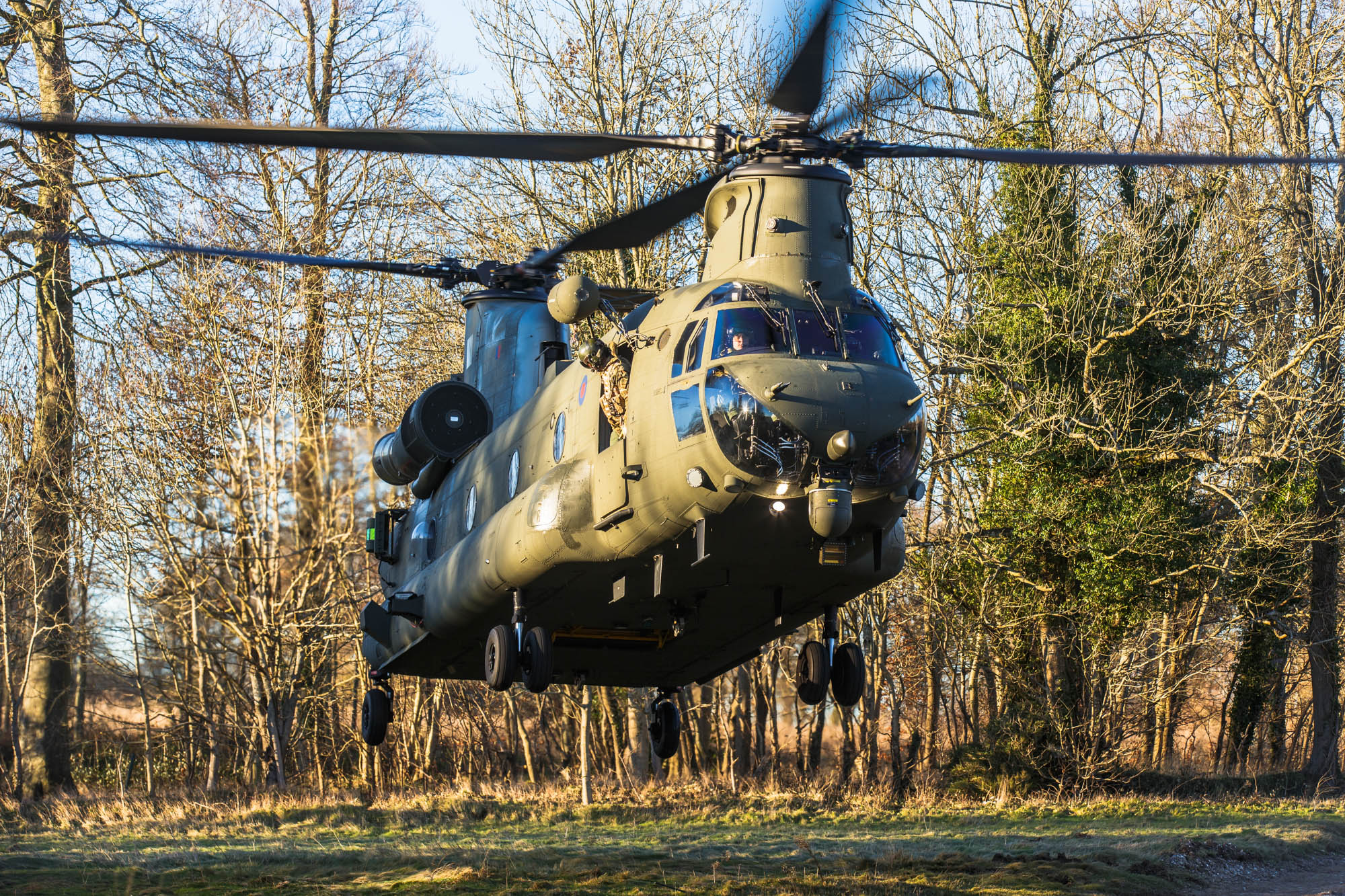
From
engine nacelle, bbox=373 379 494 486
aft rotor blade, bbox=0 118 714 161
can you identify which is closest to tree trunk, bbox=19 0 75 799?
engine nacelle, bbox=373 379 494 486

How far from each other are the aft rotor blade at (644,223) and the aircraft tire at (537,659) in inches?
146

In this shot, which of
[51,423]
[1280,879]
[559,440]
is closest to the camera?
[559,440]

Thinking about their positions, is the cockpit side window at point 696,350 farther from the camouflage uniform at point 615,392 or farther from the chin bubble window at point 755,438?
the camouflage uniform at point 615,392

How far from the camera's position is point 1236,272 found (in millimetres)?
24359

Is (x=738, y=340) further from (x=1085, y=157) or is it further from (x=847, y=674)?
(x=847, y=674)

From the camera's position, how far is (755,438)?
8719 mm

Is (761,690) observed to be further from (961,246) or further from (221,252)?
(221,252)

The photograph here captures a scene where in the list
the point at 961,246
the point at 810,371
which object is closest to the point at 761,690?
the point at 961,246

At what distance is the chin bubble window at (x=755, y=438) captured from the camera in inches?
342

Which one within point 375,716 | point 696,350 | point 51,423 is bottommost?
point 375,716

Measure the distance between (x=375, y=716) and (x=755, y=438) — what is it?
847 centimetres

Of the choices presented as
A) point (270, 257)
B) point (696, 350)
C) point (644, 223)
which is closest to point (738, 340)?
point (696, 350)

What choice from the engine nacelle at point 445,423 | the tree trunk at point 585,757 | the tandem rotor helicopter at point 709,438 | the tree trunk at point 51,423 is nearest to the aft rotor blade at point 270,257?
the tandem rotor helicopter at point 709,438

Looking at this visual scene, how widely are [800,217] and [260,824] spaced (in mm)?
14937
